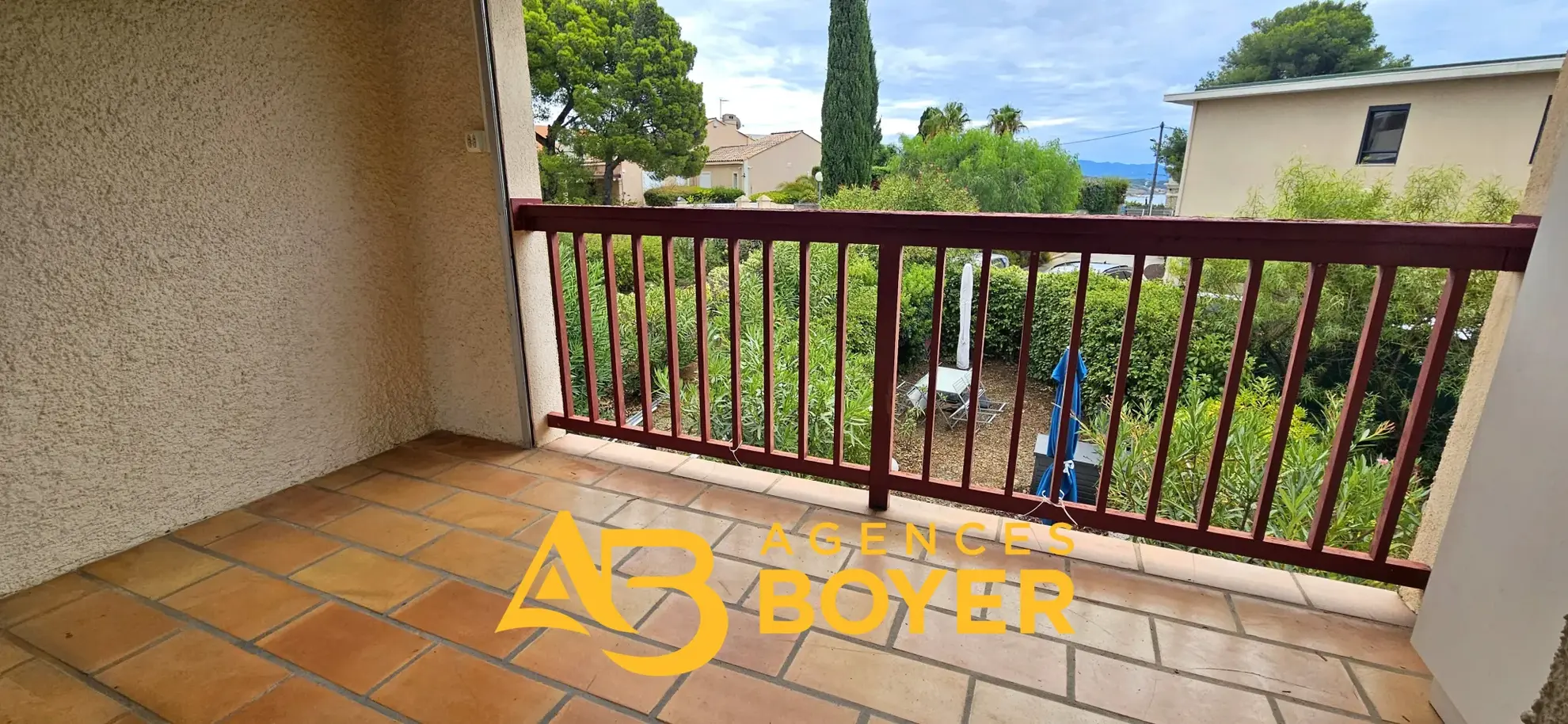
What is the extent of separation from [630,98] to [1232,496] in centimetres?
414

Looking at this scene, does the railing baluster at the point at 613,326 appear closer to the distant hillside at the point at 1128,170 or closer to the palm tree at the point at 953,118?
the distant hillside at the point at 1128,170

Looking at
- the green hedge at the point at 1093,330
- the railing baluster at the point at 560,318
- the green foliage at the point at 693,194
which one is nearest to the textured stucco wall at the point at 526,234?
the railing baluster at the point at 560,318

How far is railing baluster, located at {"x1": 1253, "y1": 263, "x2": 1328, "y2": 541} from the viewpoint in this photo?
149cm

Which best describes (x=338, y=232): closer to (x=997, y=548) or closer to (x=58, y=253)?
(x=58, y=253)

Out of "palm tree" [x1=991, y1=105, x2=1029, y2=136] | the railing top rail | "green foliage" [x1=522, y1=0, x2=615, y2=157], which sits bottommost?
the railing top rail

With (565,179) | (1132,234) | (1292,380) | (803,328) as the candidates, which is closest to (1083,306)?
(1132,234)

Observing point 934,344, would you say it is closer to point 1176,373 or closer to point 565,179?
point 1176,373

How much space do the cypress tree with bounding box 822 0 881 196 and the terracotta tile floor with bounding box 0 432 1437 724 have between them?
4027 mm

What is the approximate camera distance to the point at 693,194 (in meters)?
3.08

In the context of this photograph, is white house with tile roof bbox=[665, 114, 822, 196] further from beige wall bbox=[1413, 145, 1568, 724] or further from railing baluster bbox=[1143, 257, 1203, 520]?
beige wall bbox=[1413, 145, 1568, 724]

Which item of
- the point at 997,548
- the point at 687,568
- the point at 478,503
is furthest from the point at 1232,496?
the point at 478,503

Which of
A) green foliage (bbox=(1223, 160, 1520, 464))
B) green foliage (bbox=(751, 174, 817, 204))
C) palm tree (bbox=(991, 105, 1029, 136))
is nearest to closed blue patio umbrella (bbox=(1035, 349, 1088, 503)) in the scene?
green foliage (bbox=(1223, 160, 1520, 464))

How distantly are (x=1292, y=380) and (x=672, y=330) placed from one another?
183 cm

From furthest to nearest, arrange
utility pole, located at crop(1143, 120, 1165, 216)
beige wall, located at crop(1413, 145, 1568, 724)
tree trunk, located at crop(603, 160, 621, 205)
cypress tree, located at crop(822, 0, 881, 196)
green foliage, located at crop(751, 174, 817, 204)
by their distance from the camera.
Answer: cypress tree, located at crop(822, 0, 881, 196), tree trunk, located at crop(603, 160, 621, 205), green foliage, located at crop(751, 174, 817, 204), utility pole, located at crop(1143, 120, 1165, 216), beige wall, located at crop(1413, 145, 1568, 724)
